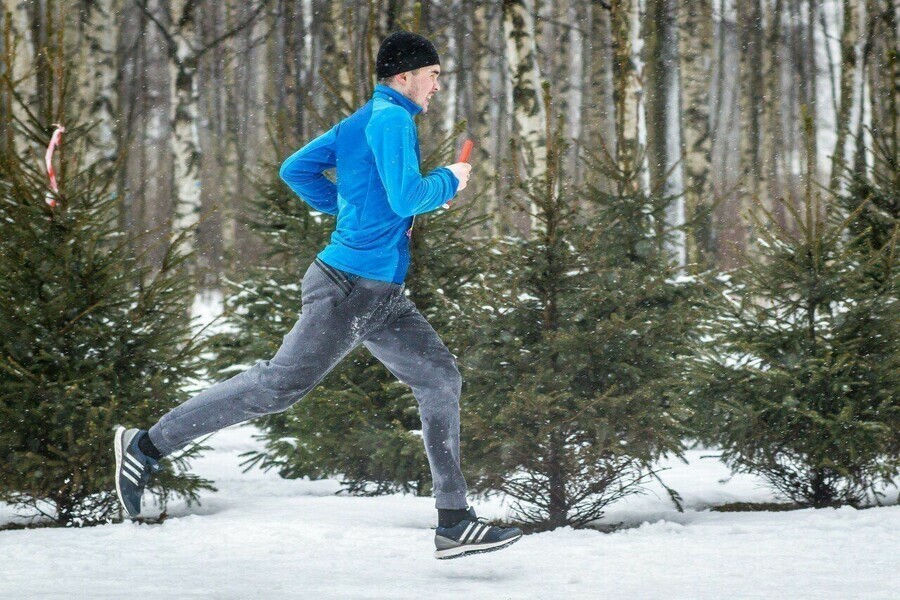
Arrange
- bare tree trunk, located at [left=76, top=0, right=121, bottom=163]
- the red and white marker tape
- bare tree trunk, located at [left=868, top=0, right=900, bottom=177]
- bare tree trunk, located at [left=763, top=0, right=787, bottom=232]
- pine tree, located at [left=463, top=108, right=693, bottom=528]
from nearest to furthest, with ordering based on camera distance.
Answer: pine tree, located at [left=463, top=108, right=693, bottom=528]
the red and white marker tape
bare tree trunk, located at [left=868, top=0, right=900, bottom=177]
bare tree trunk, located at [left=76, top=0, right=121, bottom=163]
bare tree trunk, located at [left=763, top=0, right=787, bottom=232]

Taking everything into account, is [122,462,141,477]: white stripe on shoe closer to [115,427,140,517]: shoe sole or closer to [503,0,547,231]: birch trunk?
[115,427,140,517]: shoe sole

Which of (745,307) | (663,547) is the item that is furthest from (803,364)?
(663,547)

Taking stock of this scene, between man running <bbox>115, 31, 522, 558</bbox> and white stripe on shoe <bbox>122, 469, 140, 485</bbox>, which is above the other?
man running <bbox>115, 31, 522, 558</bbox>

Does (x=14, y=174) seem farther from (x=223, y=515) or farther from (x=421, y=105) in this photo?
(x=421, y=105)

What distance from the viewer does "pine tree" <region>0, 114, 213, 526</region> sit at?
5324 millimetres

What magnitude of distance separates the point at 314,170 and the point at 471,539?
67.5 inches

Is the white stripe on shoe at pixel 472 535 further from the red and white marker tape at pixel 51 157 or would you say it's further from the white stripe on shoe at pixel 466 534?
the red and white marker tape at pixel 51 157

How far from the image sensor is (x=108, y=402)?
5.50m

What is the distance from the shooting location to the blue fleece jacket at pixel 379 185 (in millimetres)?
3822

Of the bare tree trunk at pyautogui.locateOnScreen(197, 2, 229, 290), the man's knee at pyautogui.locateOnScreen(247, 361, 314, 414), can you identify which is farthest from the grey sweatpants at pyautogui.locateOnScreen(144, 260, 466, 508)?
the bare tree trunk at pyautogui.locateOnScreen(197, 2, 229, 290)

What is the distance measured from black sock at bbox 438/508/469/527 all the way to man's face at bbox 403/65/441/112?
1.66 meters

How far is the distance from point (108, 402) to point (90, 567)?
136 cm

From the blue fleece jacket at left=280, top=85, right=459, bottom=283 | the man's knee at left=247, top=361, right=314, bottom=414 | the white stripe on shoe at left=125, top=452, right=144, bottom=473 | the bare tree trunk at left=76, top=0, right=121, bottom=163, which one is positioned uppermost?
the bare tree trunk at left=76, top=0, right=121, bottom=163

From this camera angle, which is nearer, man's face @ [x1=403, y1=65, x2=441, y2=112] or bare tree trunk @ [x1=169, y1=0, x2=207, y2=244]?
man's face @ [x1=403, y1=65, x2=441, y2=112]
